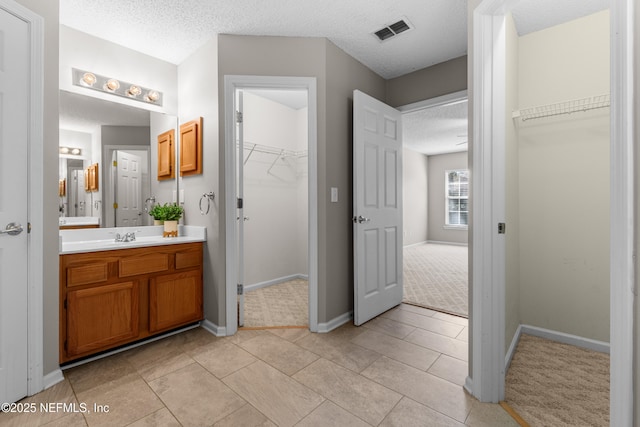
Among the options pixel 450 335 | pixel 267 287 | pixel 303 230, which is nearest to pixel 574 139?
pixel 450 335

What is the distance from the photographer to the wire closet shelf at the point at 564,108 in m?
2.07

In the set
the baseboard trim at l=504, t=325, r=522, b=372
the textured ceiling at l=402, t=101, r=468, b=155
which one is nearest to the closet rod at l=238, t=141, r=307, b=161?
the textured ceiling at l=402, t=101, r=468, b=155

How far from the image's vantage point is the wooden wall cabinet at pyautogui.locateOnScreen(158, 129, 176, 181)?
276 cm

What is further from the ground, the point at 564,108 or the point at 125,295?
the point at 564,108

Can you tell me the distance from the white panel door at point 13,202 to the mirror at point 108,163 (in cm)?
47

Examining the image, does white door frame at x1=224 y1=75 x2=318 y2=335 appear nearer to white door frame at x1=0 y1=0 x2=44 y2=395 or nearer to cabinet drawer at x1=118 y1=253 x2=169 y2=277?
cabinet drawer at x1=118 y1=253 x2=169 y2=277

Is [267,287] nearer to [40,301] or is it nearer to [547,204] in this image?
[40,301]

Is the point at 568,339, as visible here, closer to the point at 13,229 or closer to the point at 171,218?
the point at 171,218

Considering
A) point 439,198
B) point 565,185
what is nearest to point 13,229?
point 565,185

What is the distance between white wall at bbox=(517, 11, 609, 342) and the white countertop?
2790 mm

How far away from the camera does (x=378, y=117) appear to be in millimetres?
2787

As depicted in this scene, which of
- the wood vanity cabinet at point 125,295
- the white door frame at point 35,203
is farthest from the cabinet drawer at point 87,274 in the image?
the white door frame at point 35,203

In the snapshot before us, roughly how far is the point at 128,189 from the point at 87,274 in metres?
0.95

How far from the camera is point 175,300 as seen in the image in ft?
A: 7.76
